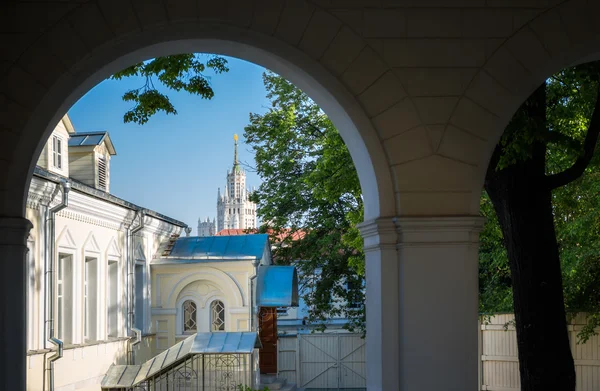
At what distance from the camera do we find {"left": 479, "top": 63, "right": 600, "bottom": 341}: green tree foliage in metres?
7.44

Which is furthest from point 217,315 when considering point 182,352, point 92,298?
point 182,352

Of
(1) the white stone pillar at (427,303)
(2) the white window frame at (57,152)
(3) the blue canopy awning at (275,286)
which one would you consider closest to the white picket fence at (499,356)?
(3) the blue canopy awning at (275,286)

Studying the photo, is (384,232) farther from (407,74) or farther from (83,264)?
(83,264)

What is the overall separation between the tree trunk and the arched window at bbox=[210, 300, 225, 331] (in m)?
11.0

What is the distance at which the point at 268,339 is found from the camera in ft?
69.1

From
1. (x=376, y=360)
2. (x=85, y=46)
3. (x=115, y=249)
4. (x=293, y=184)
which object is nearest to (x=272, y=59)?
(x=85, y=46)

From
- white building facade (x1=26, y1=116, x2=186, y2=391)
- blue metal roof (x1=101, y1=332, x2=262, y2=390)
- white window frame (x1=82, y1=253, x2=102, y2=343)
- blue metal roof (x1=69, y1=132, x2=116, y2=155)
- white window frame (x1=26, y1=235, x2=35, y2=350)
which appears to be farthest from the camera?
blue metal roof (x1=69, y1=132, x2=116, y2=155)

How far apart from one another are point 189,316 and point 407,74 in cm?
1391

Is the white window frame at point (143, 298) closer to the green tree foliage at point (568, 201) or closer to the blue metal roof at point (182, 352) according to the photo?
the blue metal roof at point (182, 352)

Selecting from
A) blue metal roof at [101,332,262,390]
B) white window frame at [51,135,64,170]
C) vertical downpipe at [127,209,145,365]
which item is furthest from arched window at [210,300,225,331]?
white window frame at [51,135,64,170]

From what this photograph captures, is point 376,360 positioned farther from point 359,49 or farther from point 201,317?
point 201,317

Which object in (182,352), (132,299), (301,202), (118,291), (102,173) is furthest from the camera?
(301,202)

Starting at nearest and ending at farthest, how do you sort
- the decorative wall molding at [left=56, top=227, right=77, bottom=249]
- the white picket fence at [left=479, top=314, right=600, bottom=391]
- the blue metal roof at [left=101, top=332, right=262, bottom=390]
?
the decorative wall molding at [left=56, top=227, right=77, bottom=249] → the blue metal roof at [left=101, top=332, right=262, bottom=390] → the white picket fence at [left=479, top=314, right=600, bottom=391]

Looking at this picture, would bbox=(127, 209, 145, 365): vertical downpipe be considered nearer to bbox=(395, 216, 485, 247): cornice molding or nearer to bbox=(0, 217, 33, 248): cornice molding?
bbox=(0, 217, 33, 248): cornice molding
